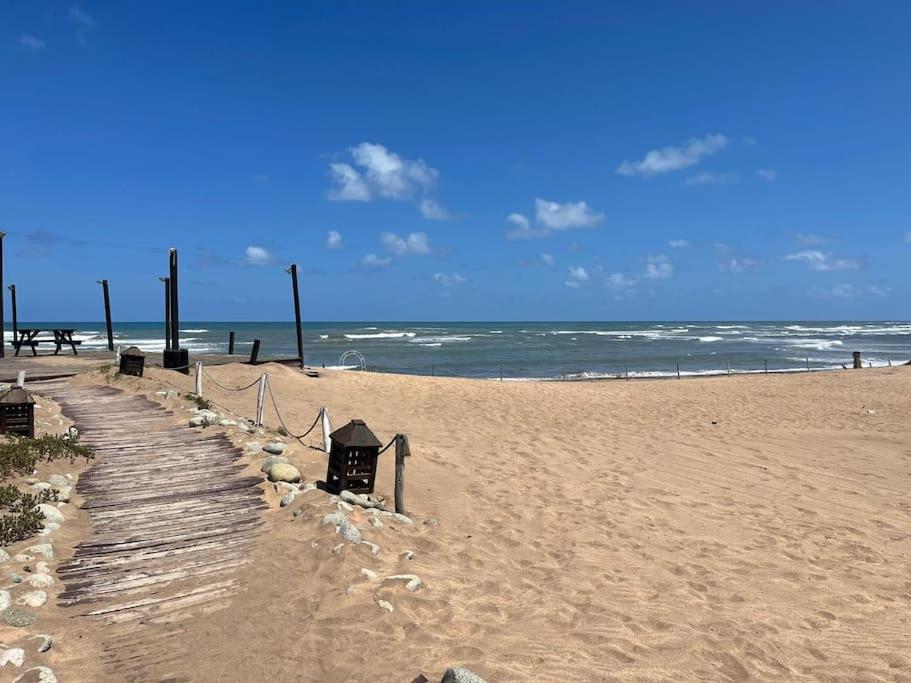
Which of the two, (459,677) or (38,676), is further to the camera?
(38,676)

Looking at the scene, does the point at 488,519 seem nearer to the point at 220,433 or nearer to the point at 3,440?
the point at 220,433

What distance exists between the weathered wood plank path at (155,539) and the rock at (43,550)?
19cm

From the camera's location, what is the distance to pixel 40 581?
4.43 metres

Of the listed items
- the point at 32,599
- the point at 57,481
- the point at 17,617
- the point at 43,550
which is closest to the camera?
the point at 17,617

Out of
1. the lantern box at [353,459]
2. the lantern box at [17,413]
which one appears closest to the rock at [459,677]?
the lantern box at [353,459]

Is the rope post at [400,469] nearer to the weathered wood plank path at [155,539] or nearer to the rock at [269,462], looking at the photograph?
the weathered wood plank path at [155,539]

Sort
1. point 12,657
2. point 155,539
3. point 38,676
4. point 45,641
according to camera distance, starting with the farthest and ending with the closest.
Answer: point 155,539
point 45,641
point 12,657
point 38,676

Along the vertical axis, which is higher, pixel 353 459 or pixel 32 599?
pixel 353 459

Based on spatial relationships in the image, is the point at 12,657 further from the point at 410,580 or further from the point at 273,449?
the point at 273,449

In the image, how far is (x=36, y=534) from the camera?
523 centimetres

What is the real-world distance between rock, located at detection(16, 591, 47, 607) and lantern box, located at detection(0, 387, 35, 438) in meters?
5.08

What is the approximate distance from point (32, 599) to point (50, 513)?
1.73 metres

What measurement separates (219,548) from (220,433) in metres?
4.63

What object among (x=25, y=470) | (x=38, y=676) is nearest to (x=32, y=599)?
(x=38, y=676)
